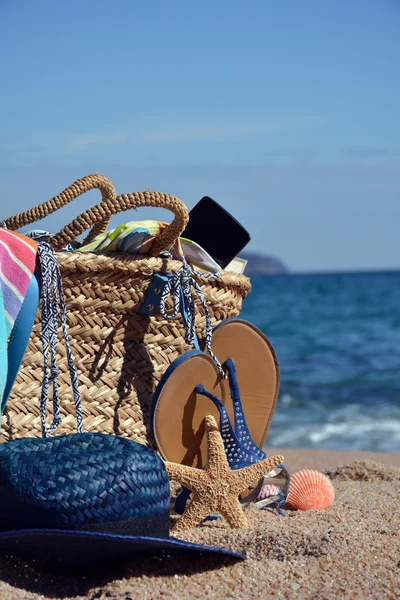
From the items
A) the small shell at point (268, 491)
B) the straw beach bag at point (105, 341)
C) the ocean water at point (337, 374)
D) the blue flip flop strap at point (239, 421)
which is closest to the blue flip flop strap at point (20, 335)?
the straw beach bag at point (105, 341)

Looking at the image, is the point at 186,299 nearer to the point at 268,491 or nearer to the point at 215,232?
the point at 215,232

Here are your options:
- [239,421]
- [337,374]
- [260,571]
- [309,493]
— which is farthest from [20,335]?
[337,374]

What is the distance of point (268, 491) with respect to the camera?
2512 millimetres

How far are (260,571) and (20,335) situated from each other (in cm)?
95

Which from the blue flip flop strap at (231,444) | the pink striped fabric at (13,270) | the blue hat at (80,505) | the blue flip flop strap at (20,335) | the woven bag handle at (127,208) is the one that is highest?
the woven bag handle at (127,208)

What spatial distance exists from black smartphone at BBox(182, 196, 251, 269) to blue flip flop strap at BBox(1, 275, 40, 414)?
0.69m

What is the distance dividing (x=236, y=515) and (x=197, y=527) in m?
0.12

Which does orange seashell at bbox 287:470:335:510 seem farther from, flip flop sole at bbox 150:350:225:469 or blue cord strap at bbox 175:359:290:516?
flip flop sole at bbox 150:350:225:469

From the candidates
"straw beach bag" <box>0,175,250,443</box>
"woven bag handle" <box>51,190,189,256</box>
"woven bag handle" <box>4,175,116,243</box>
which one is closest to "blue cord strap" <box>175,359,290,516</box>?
"straw beach bag" <box>0,175,250,443</box>

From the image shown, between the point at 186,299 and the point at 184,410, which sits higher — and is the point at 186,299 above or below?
above

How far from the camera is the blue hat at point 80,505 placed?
5.35ft

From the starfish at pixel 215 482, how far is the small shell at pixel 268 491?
14.9 inches

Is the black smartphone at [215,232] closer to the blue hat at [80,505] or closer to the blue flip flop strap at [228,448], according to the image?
the blue flip flop strap at [228,448]

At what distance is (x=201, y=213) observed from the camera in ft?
8.61
